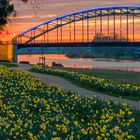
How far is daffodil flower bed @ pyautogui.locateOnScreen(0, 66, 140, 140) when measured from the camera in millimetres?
7324

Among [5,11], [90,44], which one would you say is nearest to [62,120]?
[5,11]

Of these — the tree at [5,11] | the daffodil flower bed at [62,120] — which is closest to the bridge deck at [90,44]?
the tree at [5,11]

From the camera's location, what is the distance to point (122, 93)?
18.9 metres

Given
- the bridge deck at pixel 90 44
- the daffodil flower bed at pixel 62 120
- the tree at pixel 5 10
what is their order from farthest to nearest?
the bridge deck at pixel 90 44
the tree at pixel 5 10
the daffodil flower bed at pixel 62 120

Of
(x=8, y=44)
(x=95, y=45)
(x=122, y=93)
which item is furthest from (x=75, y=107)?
(x=8, y=44)

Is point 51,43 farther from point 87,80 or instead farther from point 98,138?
point 98,138

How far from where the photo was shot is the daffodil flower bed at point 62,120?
7.32 meters

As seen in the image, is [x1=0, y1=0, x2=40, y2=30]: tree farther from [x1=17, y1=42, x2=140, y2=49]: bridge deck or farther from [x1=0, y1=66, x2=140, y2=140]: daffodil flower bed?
[x1=17, y1=42, x2=140, y2=49]: bridge deck

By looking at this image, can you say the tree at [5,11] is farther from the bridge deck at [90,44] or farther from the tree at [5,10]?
the bridge deck at [90,44]

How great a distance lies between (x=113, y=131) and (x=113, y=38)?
7216cm

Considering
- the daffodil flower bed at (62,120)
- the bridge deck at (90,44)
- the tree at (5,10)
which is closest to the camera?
the daffodil flower bed at (62,120)

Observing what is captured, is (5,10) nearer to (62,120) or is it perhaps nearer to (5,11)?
(5,11)

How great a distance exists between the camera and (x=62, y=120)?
8961mm

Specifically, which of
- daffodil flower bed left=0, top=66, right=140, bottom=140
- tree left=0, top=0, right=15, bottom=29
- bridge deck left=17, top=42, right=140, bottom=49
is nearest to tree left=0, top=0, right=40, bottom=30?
tree left=0, top=0, right=15, bottom=29
